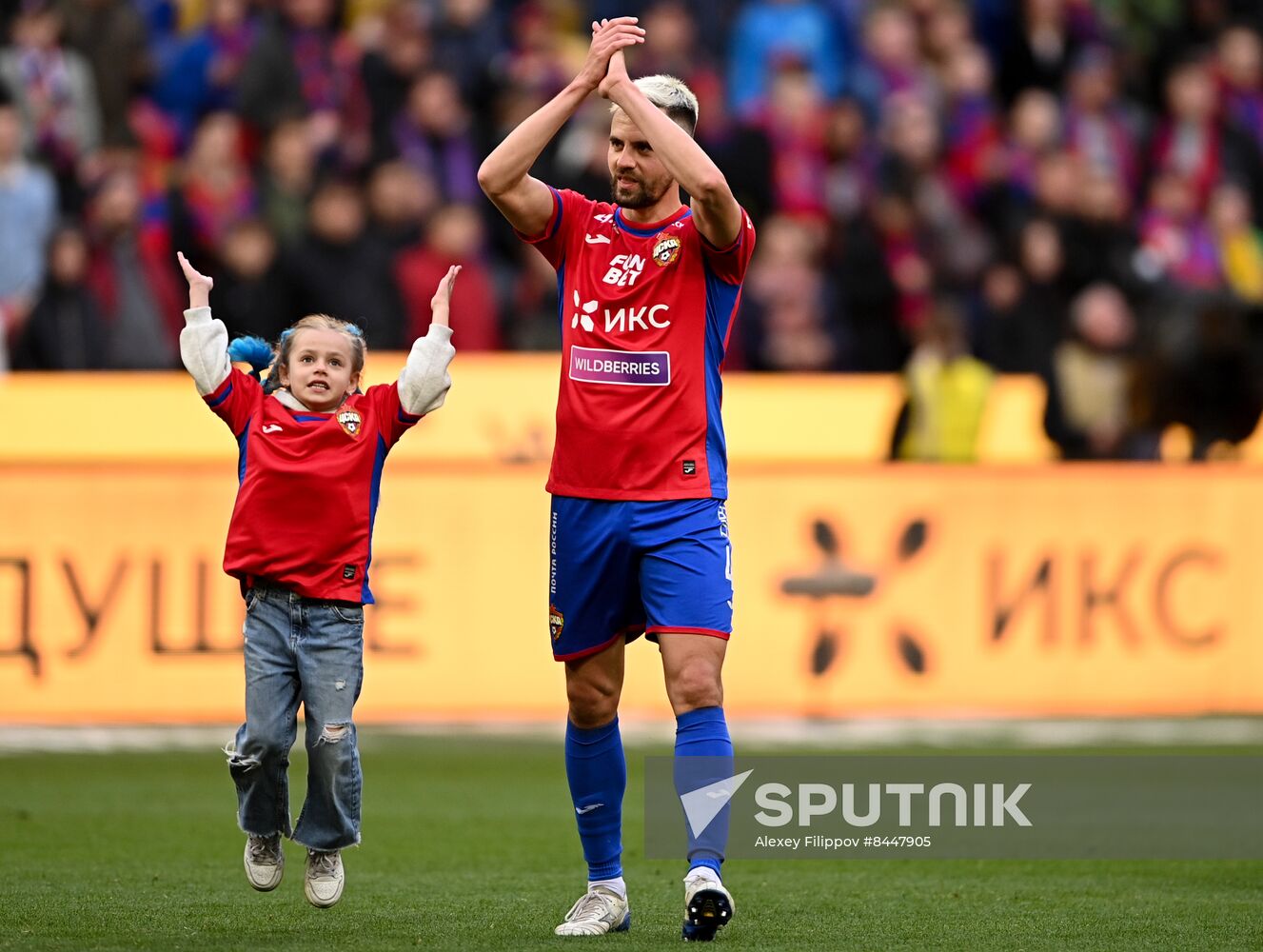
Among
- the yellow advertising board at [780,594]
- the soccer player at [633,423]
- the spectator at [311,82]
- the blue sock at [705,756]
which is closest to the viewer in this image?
the blue sock at [705,756]

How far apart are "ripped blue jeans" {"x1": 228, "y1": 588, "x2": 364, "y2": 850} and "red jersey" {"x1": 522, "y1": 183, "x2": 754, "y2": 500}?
2.64 ft

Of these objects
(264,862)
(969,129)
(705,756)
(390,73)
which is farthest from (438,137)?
(705,756)

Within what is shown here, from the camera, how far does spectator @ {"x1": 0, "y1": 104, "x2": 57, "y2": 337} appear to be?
1498cm

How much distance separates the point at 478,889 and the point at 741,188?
9.67 meters

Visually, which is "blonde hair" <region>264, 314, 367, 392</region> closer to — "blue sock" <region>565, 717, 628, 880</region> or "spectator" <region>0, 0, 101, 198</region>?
"blue sock" <region>565, 717, 628, 880</region>

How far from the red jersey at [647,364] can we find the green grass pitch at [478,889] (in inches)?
52.6

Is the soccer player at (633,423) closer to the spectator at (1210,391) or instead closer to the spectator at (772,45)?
the spectator at (1210,391)

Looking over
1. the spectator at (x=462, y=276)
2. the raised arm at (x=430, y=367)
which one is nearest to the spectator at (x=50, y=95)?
the spectator at (x=462, y=276)

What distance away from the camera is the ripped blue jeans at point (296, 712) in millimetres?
6832

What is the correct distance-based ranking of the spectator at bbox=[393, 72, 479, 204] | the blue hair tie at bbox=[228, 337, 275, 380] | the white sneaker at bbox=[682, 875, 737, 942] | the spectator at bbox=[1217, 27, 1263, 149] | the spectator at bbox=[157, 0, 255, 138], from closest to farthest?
the white sneaker at bbox=[682, 875, 737, 942], the blue hair tie at bbox=[228, 337, 275, 380], the spectator at bbox=[393, 72, 479, 204], the spectator at bbox=[157, 0, 255, 138], the spectator at bbox=[1217, 27, 1263, 149]

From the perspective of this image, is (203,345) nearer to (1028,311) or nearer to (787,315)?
(787,315)

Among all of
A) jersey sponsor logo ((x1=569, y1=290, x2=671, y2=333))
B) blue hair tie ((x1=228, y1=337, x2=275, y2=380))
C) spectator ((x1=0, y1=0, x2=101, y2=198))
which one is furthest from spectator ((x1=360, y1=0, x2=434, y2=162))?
jersey sponsor logo ((x1=569, y1=290, x2=671, y2=333))

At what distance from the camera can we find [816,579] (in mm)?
13000

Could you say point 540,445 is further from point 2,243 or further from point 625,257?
point 625,257
